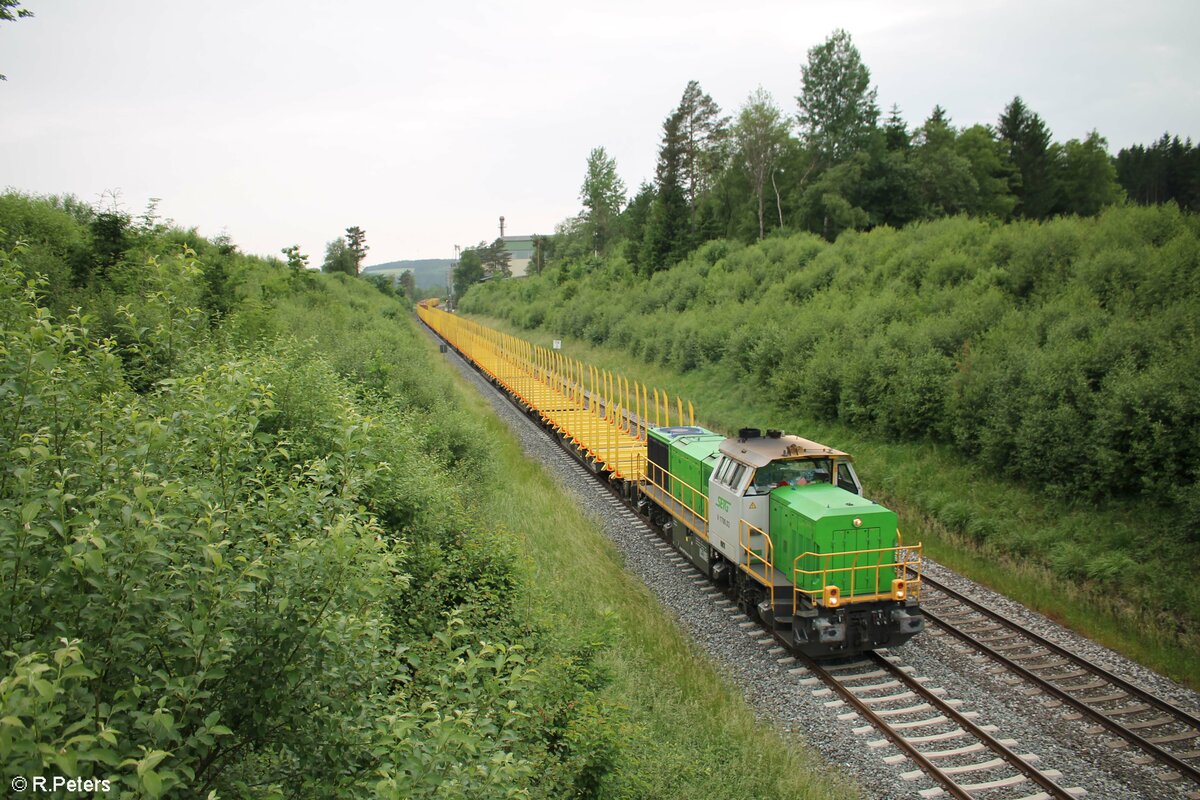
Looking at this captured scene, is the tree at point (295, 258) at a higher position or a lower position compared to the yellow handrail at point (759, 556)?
higher

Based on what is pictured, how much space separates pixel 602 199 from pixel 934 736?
8686 centimetres

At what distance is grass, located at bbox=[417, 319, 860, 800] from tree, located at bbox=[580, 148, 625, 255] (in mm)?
77878

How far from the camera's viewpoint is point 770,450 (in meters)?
12.7

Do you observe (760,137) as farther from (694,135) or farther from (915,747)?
(915,747)

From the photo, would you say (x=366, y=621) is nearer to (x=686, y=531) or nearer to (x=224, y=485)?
(x=224, y=485)

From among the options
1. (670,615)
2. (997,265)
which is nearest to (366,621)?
(670,615)

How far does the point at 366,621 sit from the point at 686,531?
11.5 metres

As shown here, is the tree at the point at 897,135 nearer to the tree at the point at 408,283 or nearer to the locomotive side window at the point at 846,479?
the locomotive side window at the point at 846,479

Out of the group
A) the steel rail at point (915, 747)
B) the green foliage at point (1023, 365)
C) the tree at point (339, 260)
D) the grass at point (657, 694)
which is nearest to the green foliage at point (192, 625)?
the grass at point (657, 694)

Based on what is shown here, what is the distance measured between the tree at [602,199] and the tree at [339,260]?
3055cm

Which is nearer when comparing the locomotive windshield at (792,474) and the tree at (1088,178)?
the locomotive windshield at (792,474)

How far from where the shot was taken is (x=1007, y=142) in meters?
54.8

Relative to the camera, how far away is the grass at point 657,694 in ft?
26.8

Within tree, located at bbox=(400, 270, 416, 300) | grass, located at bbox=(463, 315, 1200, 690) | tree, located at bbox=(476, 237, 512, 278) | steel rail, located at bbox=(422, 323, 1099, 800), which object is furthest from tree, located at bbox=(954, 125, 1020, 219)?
tree, located at bbox=(400, 270, 416, 300)
